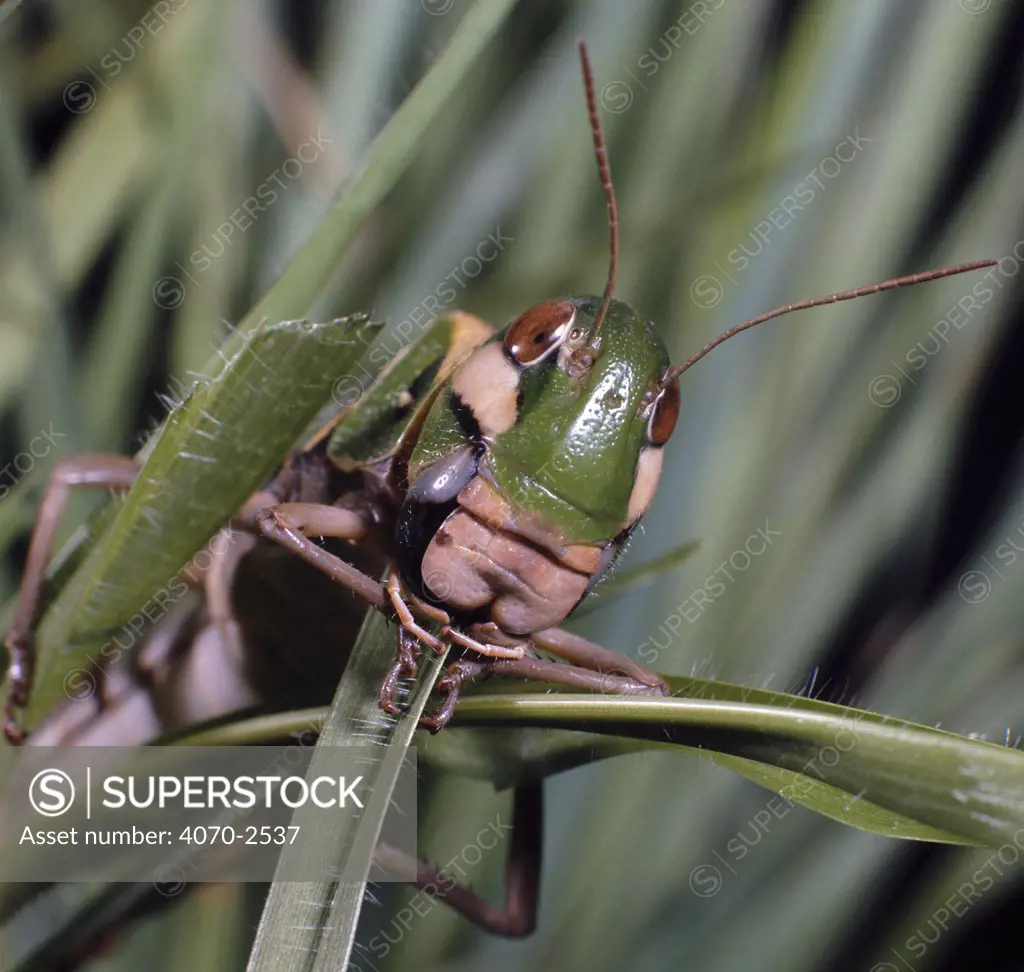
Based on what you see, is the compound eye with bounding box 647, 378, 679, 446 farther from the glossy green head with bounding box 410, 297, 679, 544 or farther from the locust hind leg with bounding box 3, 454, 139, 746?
the locust hind leg with bounding box 3, 454, 139, 746

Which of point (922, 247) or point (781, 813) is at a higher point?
point (922, 247)

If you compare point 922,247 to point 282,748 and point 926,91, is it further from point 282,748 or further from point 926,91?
point 282,748

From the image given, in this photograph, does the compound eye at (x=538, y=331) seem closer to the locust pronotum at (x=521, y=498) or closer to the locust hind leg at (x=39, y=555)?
the locust pronotum at (x=521, y=498)

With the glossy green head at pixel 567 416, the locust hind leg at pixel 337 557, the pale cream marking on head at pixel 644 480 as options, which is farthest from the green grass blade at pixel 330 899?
the pale cream marking on head at pixel 644 480

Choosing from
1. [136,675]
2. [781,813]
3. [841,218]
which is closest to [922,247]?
[841,218]

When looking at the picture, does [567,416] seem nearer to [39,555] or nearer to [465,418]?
[465,418]

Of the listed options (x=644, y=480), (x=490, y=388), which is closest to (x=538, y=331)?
(x=490, y=388)

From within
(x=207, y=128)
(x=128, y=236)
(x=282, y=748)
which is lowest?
(x=282, y=748)
